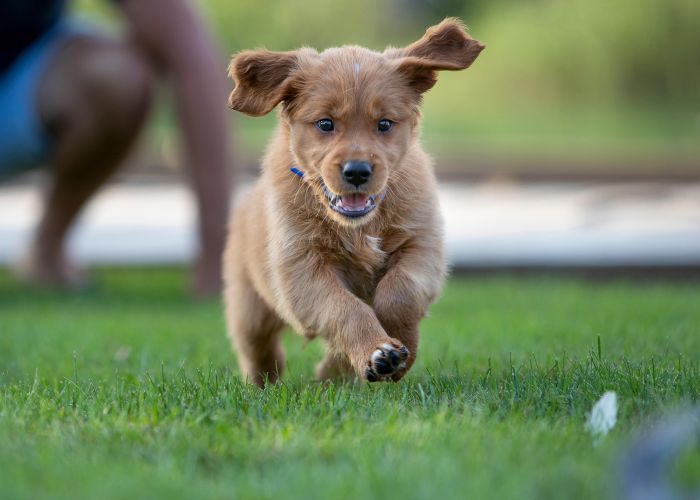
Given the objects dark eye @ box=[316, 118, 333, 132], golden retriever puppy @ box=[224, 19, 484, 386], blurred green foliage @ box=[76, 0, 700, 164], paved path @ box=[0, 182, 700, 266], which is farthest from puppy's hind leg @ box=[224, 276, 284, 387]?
blurred green foliage @ box=[76, 0, 700, 164]

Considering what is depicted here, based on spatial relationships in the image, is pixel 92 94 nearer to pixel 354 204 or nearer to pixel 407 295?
pixel 354 204

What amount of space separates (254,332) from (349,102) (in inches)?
40.7

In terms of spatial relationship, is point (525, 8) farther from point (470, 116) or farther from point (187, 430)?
point (187, 430)

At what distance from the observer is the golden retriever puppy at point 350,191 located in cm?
329

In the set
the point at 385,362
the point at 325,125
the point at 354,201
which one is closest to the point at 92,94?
the point at 325,125

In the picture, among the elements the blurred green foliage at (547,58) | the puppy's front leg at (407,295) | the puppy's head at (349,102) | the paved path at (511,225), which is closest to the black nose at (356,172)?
the puppy's head at (349,102)

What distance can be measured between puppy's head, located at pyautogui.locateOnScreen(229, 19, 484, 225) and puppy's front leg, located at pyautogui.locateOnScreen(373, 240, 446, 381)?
8.0 inches

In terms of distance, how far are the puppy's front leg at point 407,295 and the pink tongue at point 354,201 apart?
240mm

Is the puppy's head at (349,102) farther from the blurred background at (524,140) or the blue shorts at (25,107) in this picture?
the blurred background at (524,140)

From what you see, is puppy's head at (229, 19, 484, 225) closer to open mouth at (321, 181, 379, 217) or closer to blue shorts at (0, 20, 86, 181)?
open mouth at (321, 181, 379, 217)

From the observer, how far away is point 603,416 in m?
2.56

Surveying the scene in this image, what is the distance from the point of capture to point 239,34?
65.6 ft

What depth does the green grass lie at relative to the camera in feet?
6.97

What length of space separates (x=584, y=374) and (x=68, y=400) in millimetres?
1447
